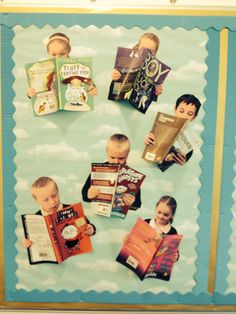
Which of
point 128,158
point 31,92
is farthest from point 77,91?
point 128,158

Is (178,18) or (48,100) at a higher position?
Answer: (178,18)

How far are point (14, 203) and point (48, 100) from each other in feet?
0.99

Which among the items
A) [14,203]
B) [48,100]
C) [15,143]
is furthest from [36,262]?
[48,100]

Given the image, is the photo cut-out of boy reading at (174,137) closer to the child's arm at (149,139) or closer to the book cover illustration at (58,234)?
the child's arm at (149,139)

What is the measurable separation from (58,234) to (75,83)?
42cm

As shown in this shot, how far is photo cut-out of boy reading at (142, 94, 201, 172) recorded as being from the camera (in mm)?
1024

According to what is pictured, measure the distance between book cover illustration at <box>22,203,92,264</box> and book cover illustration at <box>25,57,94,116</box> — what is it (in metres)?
0.28

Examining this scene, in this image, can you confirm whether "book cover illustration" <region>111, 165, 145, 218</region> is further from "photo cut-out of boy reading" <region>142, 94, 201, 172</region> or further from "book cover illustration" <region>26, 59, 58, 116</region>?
"book cover illustration" <region>26, 59, 58, 116</region>

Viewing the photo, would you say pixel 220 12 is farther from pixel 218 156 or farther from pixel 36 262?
pixel 36 262

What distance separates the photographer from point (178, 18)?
1011 millimetres

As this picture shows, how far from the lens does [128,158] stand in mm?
1035

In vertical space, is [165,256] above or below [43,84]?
below

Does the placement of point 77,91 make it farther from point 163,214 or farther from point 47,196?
point 163,214

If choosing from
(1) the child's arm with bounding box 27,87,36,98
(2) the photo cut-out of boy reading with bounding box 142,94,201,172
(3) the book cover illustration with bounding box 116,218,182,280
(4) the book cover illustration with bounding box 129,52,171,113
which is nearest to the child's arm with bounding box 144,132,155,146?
(2) the photo cut-out of boy reading with bounding box 142,94,201,172
